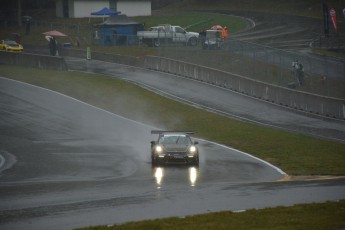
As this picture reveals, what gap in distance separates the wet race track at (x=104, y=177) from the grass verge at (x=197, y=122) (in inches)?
49.8

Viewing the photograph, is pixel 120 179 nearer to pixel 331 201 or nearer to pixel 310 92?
pixel 331 201

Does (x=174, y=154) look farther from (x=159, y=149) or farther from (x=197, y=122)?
(x=197, y=122)

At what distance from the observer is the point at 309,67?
49.5m

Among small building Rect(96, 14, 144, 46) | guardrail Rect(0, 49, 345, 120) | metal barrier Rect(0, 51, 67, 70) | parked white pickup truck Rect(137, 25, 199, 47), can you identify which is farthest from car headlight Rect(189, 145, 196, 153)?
small building Rect(96, 14, 144, 46)

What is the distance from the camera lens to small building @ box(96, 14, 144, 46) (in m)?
70.8

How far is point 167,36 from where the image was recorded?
68750 millimetres

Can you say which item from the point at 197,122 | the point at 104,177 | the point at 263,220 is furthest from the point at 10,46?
the point at 263,220

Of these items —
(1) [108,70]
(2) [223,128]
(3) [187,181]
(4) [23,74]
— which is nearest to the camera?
(3) [187,181]

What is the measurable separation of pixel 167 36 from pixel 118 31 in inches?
239

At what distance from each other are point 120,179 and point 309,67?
24397 millimetres

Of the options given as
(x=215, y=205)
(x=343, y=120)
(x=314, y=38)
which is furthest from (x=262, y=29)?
(x=215, y=205)

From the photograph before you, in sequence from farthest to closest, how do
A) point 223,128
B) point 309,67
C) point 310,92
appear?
point 309,67, point 310,92, point 223,128

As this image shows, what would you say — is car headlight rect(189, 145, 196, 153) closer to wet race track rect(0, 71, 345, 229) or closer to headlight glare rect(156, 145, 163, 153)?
wet race track rect(0, 71, 345, 229)

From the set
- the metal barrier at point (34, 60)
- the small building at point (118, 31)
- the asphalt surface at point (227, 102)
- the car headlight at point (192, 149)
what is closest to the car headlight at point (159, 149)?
the car headlight at point (192, 149)
